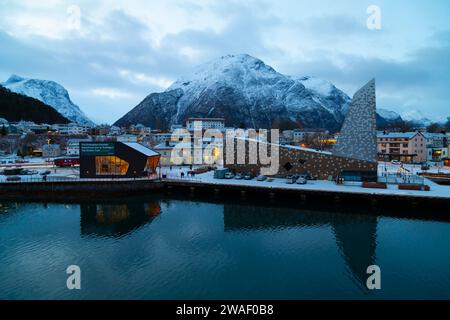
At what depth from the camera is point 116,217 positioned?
29.7 meters

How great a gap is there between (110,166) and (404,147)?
6202 centimetres

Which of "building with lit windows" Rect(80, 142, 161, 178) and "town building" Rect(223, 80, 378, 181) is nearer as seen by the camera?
"town building" Rect(223, 80, 378, 181)

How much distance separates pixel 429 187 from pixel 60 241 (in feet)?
120

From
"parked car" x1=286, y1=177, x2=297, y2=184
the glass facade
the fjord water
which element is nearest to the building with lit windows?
the glass facade

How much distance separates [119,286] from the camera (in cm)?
1585

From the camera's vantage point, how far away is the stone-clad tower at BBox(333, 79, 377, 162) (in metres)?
37.7

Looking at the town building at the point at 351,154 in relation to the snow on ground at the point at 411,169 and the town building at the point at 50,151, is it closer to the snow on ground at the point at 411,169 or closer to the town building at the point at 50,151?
the snow on ground at the point at 411,169

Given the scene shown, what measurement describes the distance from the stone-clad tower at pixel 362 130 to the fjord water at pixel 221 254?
37.8 feet

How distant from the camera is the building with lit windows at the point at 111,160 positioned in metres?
40.8

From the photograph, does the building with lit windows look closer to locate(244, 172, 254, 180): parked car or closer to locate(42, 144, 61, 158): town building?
locate(244, 172, 254, 180): parked car

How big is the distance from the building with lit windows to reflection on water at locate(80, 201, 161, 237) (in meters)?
7.46

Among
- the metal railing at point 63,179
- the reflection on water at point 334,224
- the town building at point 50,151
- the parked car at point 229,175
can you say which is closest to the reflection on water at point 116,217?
the metal railing at point 63,179

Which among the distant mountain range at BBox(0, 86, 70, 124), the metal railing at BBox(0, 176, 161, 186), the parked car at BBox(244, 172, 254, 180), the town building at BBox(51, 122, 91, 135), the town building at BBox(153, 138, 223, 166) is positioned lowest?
the metal railing at BBox(0, 176, 161, 186)
